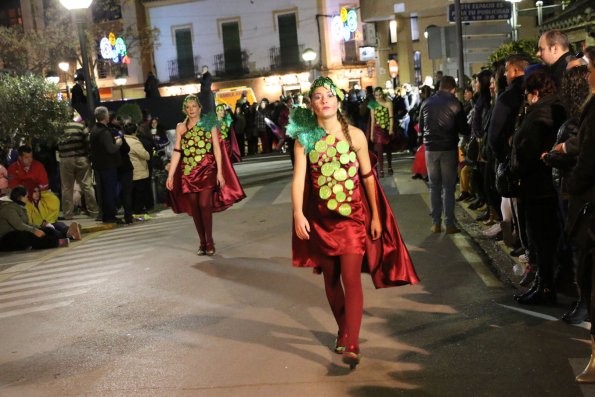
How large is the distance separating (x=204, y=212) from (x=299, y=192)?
15.8 ft

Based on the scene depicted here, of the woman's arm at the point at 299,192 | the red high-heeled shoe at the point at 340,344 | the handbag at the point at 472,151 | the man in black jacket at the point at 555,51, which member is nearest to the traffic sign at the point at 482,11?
the handbag at the point at 472,151

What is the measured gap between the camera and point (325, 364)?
5.80 meters

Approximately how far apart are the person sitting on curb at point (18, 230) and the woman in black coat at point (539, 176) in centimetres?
802

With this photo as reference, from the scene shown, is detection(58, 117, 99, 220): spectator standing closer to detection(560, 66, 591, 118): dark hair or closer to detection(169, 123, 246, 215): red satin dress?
detection(169, 123, 246, 215): red satin dress

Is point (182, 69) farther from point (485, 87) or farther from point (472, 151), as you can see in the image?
point (485, 87)

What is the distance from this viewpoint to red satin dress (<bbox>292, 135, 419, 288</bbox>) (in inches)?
229

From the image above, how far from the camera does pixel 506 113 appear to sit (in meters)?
8.02

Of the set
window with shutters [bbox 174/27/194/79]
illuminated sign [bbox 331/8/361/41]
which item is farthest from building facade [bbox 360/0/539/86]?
window with shutters [bbox 174/27/194/79]

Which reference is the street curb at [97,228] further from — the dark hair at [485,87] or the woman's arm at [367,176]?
the woman's arm at [367,176]

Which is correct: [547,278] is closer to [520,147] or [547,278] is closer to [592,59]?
[520,147]

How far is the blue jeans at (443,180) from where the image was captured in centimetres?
1062

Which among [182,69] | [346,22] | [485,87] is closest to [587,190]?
[485,87]

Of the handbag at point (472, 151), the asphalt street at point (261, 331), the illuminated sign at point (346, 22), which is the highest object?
the illuminated sign at point (346, 22)

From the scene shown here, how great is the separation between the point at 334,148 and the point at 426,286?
2614mm
